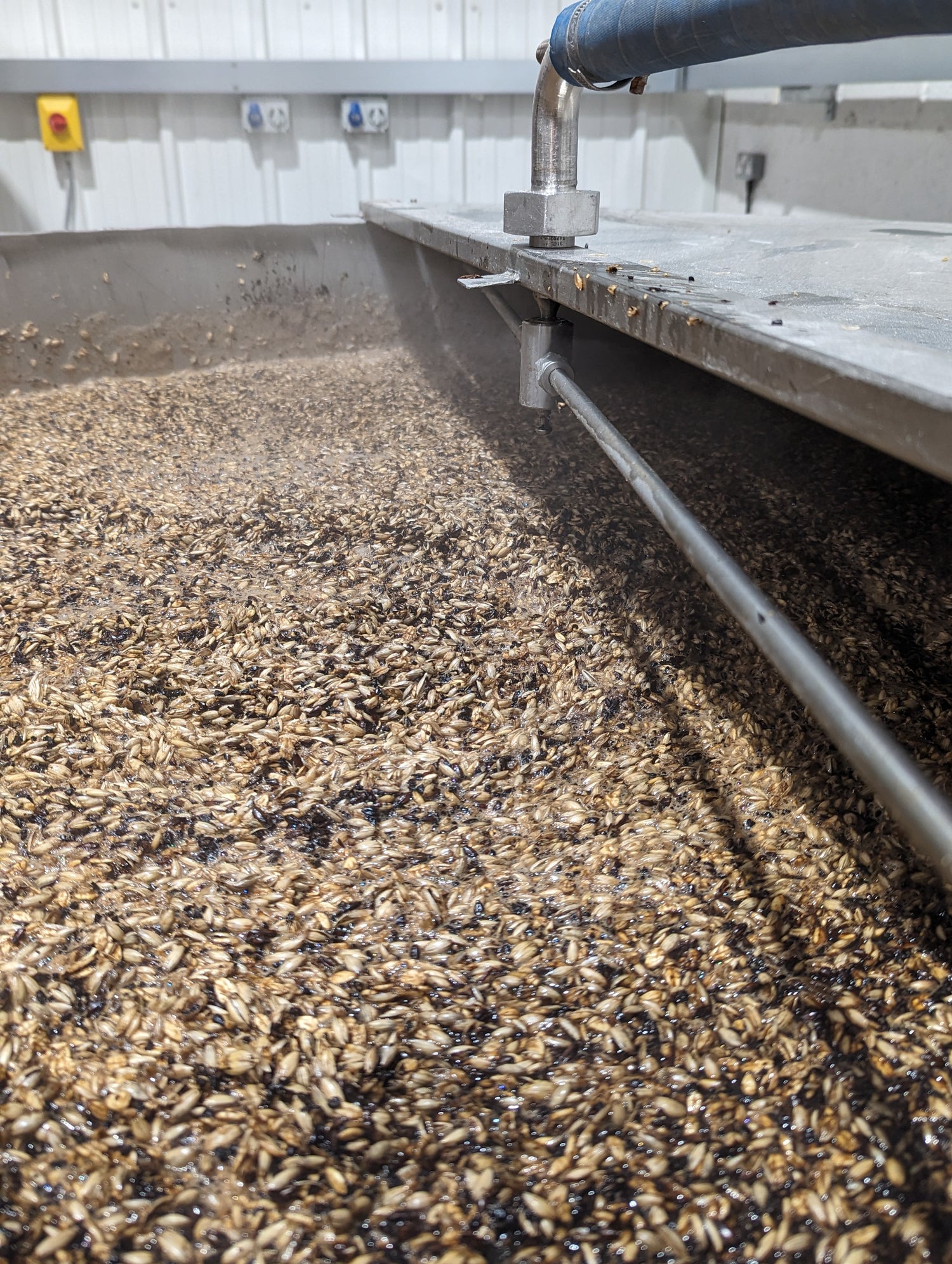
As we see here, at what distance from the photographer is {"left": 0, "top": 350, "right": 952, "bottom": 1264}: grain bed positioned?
1.33 m

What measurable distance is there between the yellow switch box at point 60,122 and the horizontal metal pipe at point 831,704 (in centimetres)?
483

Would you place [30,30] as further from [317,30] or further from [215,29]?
[317,30]

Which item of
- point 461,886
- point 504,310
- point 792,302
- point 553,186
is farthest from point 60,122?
point 461,886

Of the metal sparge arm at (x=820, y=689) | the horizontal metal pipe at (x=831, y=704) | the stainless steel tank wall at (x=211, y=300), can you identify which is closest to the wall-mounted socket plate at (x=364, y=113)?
the stainless steel tank wall at (x=211, y=300)

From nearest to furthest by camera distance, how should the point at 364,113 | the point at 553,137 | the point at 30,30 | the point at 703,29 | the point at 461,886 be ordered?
the point at 703,29 → the point at 461,886 → the point at 553,137 → the point at 30,30 → the point at 364,113

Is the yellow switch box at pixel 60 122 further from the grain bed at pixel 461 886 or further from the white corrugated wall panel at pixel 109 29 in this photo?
the grain bed at pixel 461 886

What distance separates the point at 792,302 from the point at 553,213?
116 cm

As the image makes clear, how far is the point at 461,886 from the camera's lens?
1.89 m

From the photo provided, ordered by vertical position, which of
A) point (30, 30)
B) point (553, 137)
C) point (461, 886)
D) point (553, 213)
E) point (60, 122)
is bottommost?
point (461, 886)

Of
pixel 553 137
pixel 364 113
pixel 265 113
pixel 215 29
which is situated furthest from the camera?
pixel 364 113

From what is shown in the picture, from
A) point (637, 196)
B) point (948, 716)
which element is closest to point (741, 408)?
point (948, 716)

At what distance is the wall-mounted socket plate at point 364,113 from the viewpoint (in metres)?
5.35

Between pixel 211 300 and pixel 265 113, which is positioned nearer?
pixel 211 300

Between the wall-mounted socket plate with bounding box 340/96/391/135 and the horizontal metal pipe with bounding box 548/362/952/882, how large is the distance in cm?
455
